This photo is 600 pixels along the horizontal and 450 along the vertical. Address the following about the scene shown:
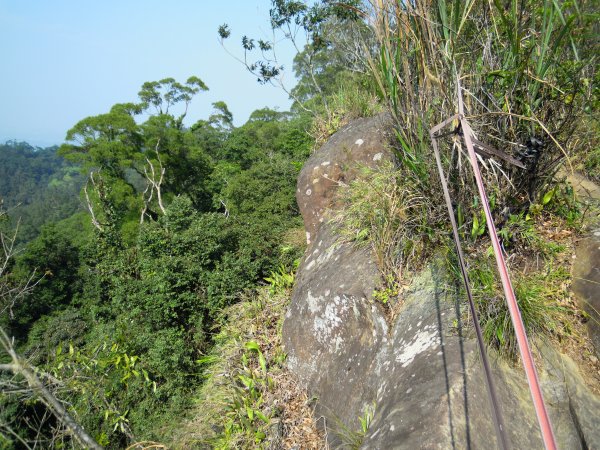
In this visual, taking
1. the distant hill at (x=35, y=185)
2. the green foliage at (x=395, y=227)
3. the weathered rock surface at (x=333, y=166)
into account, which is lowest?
the green foliage at (x=395, y=227)

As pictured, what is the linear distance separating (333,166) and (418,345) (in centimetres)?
363

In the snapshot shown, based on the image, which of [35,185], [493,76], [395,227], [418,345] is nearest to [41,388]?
[418,345]

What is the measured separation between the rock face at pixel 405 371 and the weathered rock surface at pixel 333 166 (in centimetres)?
111

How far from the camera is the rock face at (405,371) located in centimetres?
221

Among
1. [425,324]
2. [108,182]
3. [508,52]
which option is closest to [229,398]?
[425,324]

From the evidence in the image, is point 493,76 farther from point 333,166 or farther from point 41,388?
point 41,388

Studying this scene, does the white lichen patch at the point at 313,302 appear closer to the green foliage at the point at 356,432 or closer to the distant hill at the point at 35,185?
the green foliage at the point at 356,432

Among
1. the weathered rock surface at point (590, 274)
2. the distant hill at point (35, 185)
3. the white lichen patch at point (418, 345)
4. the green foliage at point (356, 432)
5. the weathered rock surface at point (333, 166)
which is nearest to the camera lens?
the weathered rock surface at point (590, 274)

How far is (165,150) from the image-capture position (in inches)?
1065

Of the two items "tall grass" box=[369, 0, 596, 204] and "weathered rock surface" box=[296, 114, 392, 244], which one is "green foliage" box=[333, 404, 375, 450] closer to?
"tall grass" box=[369, 0, 596, 204]

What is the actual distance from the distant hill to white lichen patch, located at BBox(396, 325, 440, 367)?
51.1 m

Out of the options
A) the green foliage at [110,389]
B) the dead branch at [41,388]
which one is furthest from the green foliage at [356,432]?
the green foliage at [110,389]

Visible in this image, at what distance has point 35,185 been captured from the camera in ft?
337

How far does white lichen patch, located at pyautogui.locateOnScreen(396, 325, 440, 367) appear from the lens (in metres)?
2.69
